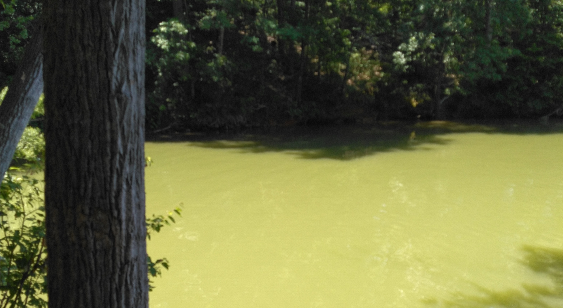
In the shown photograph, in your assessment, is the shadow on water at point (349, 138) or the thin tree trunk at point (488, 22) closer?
the shadow on water at point (349, 138)

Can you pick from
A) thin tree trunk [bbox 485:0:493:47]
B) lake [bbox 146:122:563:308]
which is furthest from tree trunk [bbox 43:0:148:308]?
thin tree trunk [bbox 485:0:493:47]

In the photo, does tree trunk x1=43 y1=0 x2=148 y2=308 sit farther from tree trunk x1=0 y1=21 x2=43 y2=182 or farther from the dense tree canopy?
the dense tree canopy

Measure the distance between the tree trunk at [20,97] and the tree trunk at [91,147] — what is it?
1048mm

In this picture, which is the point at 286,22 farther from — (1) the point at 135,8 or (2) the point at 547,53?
(1) the point at 135,8

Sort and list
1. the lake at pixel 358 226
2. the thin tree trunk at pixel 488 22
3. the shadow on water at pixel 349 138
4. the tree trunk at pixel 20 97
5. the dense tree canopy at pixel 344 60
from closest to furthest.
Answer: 1. the tree trunk at pixel 20 97
2. the lake at pixel 358 226
3. the shadow on water at pixel 349 138
4. the dense tree canopy at pixel 344 60
5. the thin tree trunk at pixel 488 22

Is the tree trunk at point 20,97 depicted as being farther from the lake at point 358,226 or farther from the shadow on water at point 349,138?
the shadow on water at point 349,138

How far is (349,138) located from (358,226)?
7.62 m

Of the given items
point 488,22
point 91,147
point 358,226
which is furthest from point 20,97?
point 488,22

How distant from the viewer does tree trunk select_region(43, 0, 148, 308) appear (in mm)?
1551

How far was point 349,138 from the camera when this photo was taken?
46.8 ft

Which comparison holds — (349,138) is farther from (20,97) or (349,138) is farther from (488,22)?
→ (20,97)

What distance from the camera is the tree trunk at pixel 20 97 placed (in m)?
2.47

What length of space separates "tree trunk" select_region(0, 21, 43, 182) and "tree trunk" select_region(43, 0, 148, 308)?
3.44ft

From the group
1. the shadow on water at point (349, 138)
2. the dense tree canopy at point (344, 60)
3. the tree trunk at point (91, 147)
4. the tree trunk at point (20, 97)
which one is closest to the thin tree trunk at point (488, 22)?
the dense tree canopy at point (344, 60)
